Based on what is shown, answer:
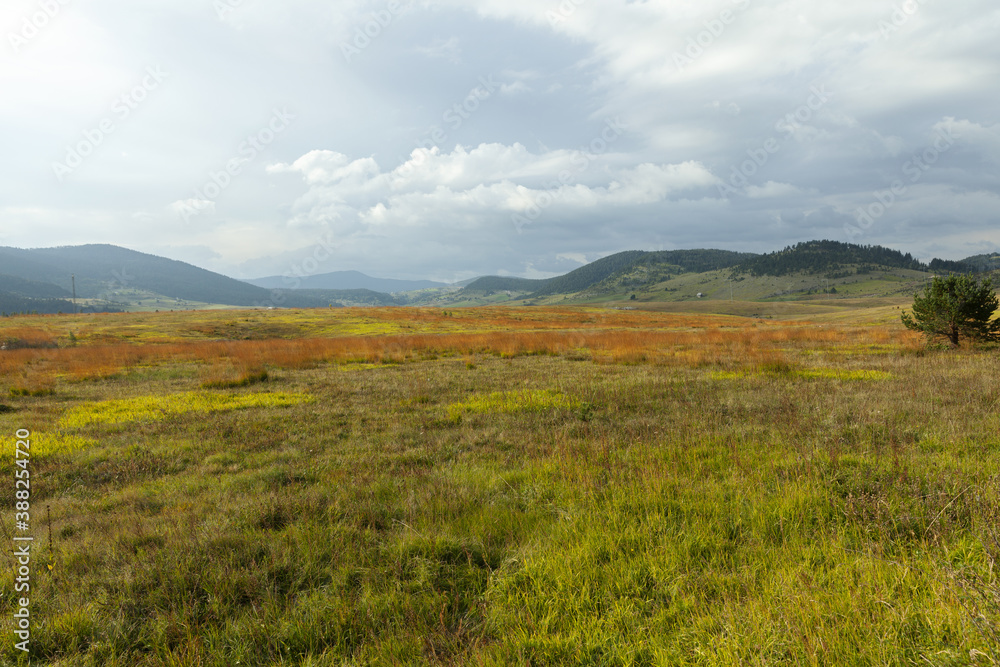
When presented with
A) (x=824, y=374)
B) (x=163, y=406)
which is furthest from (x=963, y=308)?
(x=163, y=406)

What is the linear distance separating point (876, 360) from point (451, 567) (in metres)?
19.9

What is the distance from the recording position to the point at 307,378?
16.4 m

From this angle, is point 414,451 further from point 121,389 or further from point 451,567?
point 121,389

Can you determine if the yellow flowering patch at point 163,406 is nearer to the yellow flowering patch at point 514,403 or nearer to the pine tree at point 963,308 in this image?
the yellow flowering patch at point 514,403

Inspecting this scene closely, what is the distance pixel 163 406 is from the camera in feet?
37.5

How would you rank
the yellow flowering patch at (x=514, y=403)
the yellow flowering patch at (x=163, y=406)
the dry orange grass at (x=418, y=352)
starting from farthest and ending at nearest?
the dry orange grass at (x=418, y=352) → the yellow flowering patch at (x=514, y=403) → the yellow flowering patch at (x=163, y=406)

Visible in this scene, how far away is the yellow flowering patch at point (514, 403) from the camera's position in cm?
1036

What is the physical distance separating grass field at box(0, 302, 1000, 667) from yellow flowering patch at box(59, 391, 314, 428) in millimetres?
205

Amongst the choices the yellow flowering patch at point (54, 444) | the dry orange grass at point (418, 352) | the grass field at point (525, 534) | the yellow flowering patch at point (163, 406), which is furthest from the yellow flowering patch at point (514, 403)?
the dry orange grass at point (418, 352)

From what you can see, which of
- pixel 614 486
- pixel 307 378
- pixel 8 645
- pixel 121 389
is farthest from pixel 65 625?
pixel 121 389

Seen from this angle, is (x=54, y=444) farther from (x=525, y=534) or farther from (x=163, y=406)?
(x=525, y=534)

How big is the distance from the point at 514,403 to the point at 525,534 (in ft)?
21.1

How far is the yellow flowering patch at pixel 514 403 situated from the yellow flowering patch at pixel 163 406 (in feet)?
16.1

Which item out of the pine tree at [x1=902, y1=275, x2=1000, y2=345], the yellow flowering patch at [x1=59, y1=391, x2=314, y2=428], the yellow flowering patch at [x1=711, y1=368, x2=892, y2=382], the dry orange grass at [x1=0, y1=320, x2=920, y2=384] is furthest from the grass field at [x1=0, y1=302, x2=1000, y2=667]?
the pine tree at [x1=902, y1=275, x2=1000, y2=345]
